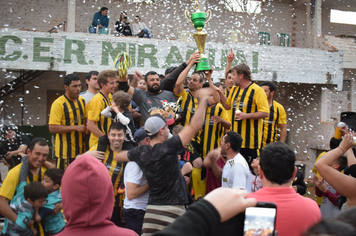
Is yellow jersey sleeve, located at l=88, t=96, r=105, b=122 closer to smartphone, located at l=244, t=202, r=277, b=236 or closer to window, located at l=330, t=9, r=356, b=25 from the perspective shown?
smartphone, located at l=244, t=202, r=277, b=236

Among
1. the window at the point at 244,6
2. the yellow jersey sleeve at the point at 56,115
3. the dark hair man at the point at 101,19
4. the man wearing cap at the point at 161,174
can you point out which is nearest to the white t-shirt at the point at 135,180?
the man wearing cap at the point at 161,174

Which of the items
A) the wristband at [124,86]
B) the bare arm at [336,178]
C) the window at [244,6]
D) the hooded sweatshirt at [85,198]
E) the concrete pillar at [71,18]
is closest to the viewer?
the hooded sweatshirt at [85,198]

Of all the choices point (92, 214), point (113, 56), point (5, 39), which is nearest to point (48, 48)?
point (5, 39)

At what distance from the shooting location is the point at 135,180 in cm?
375

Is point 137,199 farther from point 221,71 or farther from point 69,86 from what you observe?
point 221,71

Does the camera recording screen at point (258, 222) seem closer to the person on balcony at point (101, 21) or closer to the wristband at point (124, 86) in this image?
the wristband at point (124, 86)

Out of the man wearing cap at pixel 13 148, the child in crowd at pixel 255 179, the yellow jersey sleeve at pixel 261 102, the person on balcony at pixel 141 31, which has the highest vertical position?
the person on balcony at pixel 141 31

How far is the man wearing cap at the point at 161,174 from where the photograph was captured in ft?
10.8

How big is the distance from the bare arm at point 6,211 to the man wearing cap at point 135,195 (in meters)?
1.08

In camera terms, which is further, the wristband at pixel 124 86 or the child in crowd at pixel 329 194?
the wristband at pixel 124 86

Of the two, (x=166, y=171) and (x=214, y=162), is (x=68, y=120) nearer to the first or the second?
(x=214, y=162)

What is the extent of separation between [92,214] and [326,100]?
15.9m

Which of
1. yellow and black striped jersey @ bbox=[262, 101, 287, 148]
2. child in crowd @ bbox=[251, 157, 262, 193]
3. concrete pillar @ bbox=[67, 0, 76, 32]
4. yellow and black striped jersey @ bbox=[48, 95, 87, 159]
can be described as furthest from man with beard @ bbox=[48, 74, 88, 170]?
concrete pillar @ bbox=[67, 0, 76, 32]

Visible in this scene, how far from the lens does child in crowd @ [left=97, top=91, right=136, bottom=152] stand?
458cm
